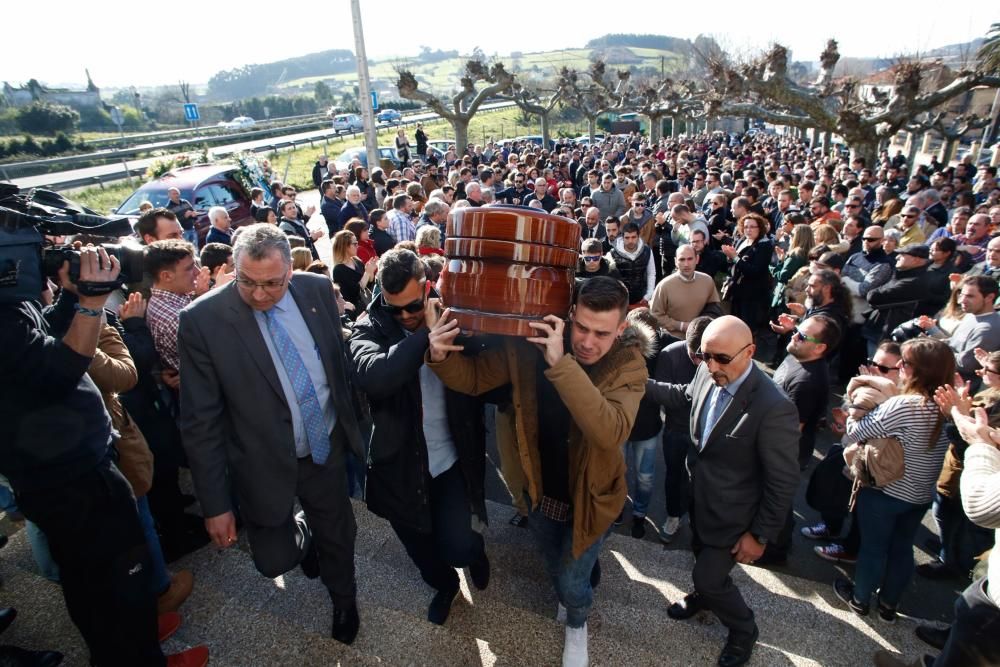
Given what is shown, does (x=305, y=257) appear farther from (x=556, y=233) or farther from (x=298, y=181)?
(x=298, y=181)

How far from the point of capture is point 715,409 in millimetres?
2686

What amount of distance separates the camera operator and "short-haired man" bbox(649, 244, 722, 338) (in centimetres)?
387

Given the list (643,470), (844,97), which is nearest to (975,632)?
(643,470)

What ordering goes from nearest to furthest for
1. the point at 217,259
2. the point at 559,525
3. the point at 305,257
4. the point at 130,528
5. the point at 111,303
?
1. the point at 130,528
2. the point at 559,525
3. the point at 111,303
4. the point at 217,259
5. the point at 305,257

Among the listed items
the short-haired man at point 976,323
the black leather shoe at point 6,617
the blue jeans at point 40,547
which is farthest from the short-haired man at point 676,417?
the black leather shoe at point 6,617

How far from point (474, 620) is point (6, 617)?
95.2 inches

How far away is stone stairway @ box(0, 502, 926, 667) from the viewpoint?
265 centimetres

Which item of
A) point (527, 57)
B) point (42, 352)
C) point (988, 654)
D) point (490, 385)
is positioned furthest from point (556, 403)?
point (527, 57)

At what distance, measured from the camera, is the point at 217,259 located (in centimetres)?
409

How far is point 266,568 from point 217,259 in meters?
2.48

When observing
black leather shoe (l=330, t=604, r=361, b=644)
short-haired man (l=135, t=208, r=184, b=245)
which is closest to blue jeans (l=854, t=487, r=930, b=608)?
black leather shoe (l=330, t=604, r=361, b=644)

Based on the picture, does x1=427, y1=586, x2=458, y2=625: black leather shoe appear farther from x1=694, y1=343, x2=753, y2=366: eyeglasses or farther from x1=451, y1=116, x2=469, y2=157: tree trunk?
x1=451, y1=116, x2=469, y2=157: tree trunk

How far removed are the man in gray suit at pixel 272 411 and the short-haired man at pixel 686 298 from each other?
2.98 metres

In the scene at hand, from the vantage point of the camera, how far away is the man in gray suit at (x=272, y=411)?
2365 mm
